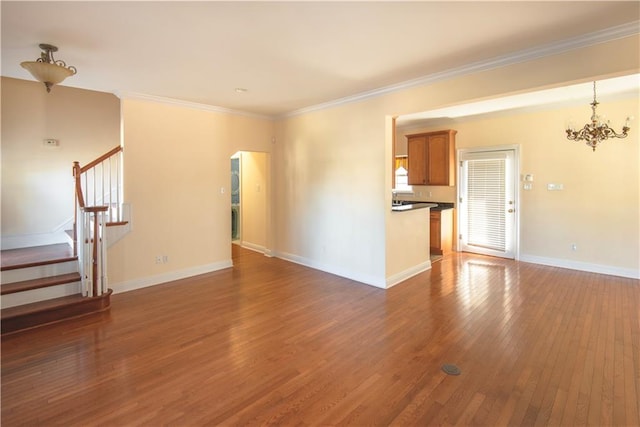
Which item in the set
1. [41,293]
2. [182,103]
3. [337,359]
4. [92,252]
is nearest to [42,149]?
[182,103]

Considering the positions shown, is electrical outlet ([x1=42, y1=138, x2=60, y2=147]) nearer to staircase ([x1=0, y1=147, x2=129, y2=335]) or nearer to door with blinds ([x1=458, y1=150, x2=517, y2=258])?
staircase ([x1=0, y1=147, x2=129, y2=335])

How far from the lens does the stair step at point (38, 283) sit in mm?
3390

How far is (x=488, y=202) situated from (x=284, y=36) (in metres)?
5.39

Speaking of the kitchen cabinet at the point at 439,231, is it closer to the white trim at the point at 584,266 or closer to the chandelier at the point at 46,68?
the white trim at the point at 584,266

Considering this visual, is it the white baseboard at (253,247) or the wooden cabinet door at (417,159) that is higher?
the wooden cabinet door at (417,159)

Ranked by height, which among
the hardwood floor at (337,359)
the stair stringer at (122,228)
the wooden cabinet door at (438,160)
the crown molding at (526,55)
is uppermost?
the crown molding at (526,55)

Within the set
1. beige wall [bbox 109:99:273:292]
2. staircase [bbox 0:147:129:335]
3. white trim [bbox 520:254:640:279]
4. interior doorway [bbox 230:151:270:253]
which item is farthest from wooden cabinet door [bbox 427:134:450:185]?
staircase [bbox 0:147:129:335]

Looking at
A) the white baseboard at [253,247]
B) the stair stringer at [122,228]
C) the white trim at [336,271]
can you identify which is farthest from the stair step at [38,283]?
the white baseboard at [253,247]

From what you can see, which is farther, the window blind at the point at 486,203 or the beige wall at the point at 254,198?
the beige wall at the point at 254,198

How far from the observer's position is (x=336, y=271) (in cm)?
527

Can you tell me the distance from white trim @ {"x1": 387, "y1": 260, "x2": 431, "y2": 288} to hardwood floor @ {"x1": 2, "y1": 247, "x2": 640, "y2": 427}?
9.8 inches

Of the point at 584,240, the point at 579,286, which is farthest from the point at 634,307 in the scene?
the point at 584,240

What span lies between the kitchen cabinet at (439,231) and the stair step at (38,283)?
5970 millimetres

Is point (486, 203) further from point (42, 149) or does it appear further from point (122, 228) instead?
point (42, 149)
